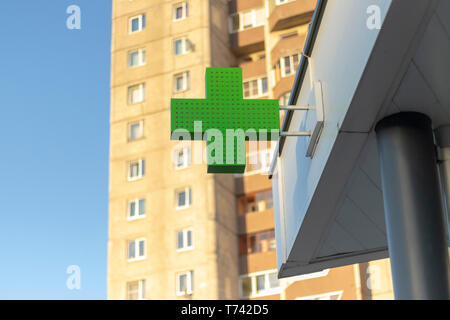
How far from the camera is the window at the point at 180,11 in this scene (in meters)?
47.8

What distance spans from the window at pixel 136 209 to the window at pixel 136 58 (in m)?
8.38

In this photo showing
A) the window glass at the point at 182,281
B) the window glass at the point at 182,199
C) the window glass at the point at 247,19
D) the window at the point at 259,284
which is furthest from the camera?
the window glass at the point at 247,19

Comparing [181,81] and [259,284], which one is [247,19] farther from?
[259,284]

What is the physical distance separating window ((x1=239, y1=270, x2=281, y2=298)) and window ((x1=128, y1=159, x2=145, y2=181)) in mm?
8124

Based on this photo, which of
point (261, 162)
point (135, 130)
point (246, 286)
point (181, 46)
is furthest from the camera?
point (181, 46)

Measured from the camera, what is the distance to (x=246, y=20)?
49.5 meters

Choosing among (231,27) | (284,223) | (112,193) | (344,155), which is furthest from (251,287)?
(344,155)

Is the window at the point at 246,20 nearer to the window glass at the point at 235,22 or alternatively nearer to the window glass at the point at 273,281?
the window glass at the point at 235,22

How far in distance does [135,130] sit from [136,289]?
9211 mm

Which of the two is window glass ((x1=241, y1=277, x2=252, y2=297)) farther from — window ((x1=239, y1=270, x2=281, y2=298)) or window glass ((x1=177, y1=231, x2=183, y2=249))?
window glass ((x1=177, y1=231, x2=183, y2=249))

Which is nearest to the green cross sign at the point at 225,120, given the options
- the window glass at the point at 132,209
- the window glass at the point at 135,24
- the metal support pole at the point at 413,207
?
the metal support pole at the point at 413,207

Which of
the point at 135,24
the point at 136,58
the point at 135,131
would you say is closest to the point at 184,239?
the point at 135,131

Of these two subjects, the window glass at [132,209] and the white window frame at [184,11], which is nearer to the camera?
the window glass at [132,209]

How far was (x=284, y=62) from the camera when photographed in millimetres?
45562
